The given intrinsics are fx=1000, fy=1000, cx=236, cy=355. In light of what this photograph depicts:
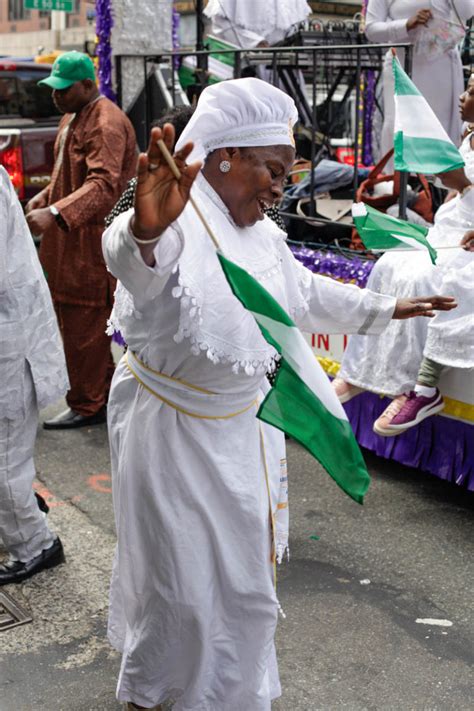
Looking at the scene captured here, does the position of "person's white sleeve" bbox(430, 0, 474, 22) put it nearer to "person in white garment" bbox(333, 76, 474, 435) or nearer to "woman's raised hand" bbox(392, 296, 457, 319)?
"person in white garment" bbox(333, 76, 474, 435)

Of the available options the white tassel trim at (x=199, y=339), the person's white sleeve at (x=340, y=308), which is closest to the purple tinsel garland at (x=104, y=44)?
the person's white sleeve at (x=340, y=308)

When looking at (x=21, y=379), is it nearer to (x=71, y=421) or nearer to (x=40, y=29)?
(x=71, y=421)

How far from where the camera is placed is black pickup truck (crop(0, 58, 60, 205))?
8.71 m

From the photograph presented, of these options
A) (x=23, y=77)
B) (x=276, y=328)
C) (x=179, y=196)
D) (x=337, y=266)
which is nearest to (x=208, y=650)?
(x=276, y=328)

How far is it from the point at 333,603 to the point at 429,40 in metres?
4.24

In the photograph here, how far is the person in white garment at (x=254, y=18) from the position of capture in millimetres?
7871

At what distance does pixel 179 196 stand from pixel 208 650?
1321 millimetres

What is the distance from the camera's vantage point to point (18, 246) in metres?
3.88

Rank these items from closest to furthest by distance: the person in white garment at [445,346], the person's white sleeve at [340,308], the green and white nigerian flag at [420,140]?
the person's white sleeve at [340,308] → the green and white nigerian flag at [420,140] → the person in white garment at [445,346]

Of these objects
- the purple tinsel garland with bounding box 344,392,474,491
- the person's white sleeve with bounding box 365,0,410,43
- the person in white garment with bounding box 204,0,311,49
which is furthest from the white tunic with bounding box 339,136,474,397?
Answer: the person in white garment with bounding box 204,0,311,49

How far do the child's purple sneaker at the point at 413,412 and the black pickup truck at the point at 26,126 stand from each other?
4750mm

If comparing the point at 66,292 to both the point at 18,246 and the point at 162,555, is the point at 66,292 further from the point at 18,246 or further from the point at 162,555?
the point at 162,555

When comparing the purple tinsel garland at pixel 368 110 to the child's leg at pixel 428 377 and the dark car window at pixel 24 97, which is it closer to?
the dark car window at pixel 24 97

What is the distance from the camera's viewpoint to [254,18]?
7.94 m
